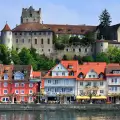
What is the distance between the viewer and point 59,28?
460 feet

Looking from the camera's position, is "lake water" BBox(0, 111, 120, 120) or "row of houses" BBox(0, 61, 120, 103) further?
"row of houses" BBox(0, 61, 120, 103)

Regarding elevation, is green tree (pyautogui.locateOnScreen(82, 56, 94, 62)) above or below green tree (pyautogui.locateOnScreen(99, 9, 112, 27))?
below

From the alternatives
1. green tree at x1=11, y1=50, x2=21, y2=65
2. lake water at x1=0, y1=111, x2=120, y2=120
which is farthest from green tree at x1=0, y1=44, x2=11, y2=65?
lake water at x1=0, y1=111, x2=120, y2=120

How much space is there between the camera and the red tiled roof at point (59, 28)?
133125 mm

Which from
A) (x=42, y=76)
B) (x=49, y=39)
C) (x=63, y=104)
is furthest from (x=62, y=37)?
(x=63, y=104)

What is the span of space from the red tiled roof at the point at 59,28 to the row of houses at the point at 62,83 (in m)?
36.4

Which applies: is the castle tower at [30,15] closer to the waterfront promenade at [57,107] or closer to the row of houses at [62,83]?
the row of houses at [62,83]

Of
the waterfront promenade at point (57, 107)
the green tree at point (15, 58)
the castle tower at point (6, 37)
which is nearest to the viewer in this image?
the waterfront promenade at point (57, 107)

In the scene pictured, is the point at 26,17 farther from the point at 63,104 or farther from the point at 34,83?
the point at 63,104

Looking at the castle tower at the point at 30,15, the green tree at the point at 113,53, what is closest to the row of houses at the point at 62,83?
the green tree at the point at 113,53

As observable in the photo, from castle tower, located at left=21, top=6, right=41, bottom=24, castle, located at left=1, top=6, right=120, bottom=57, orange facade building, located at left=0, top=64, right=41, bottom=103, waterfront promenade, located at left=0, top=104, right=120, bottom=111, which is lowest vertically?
waterfront promenade, located at left=0, top=104, right=120, bottom=111

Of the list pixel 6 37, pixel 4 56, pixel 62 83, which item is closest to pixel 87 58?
pixel 4 56

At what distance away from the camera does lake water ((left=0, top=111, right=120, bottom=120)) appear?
73.3m

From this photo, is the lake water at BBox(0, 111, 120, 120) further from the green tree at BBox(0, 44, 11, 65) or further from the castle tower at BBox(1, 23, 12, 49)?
the castle tower at BBox(1, 23, 12, 49)
